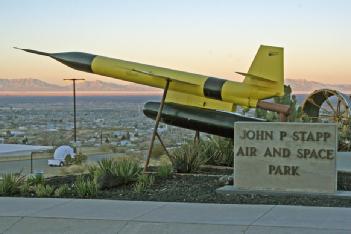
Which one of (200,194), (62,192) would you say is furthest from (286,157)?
(62,192)

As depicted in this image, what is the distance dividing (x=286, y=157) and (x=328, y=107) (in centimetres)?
1473

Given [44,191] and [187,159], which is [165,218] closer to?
[44,191]

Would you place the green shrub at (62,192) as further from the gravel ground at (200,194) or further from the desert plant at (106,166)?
the desert plant at (106,166)

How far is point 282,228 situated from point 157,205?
2.67 metres

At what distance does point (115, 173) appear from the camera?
12.7 meters

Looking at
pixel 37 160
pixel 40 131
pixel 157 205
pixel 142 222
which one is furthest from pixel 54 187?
pixel 40 131

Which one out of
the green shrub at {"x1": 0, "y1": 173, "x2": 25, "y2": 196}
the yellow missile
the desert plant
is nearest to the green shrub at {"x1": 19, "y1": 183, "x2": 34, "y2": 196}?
the green shrub at {"x1": 0, "y1": 173, "x2": 25, "y2": 196}

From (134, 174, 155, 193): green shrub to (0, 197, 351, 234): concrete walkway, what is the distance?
4.52 feet

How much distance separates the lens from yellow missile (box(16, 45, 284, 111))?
1416 centimetres

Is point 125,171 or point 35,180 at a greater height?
point 125,171

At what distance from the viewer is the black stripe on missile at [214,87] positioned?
14734mm

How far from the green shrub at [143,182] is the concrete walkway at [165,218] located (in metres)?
1.38

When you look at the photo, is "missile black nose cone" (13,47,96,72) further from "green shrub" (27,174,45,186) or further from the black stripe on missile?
"green shrub" (27,174,45,186)

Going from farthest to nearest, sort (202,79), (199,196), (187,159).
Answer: (202,79)
(187,159)
(199,196)
